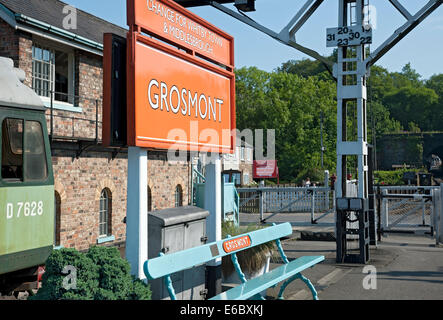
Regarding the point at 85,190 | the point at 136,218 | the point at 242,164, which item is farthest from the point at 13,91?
the point at 242,164

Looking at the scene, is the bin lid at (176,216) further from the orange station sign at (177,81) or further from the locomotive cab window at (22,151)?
the locomotive cab window at (22,151)

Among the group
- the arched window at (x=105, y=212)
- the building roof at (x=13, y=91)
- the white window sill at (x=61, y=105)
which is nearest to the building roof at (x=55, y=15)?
the white window sill at (x=61, y=105)

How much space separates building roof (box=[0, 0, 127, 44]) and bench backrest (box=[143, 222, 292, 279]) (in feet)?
24.9

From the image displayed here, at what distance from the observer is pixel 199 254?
5816 mm

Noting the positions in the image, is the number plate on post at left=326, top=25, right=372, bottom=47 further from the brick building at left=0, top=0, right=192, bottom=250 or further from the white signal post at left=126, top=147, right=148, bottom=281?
the white signal post at left=126, top=147, right=148, bottom=281

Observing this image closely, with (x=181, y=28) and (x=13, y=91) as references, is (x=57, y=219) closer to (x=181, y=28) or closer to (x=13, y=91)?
(x=13, y=91)

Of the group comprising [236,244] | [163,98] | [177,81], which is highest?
[177,81]

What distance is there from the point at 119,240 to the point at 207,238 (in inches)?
312

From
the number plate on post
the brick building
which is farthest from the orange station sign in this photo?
the brick building

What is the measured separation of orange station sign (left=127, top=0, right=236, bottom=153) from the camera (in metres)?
5.80

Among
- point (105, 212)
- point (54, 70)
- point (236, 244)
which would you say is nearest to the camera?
point (236, 244)

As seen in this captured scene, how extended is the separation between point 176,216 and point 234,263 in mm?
981
